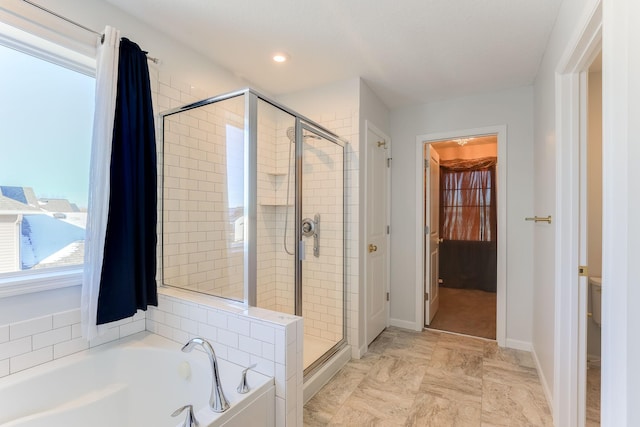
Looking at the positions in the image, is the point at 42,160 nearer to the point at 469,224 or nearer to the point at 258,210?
the point at 258,210

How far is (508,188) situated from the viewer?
2885 mm

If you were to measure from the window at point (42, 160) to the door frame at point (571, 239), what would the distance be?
2.70 metres

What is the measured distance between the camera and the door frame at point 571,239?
159cm

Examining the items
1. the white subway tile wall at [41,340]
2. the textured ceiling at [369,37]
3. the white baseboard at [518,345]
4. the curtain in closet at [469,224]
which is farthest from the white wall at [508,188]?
the white subway tile wall at [41,340]

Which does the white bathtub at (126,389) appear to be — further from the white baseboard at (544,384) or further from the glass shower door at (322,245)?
the white baseboard at (544,384)

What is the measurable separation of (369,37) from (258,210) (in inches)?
56.1

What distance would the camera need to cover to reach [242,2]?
1751mm

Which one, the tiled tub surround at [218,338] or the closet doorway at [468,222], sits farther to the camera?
the closet doorway at [468,222]

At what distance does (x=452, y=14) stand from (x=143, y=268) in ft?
8.02

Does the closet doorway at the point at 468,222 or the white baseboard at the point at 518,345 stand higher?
the closet doorway at the point at 468,222

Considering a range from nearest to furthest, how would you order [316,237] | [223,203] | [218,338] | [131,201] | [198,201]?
1. [218,338]
2. [131,201]
3. [223,203]
4. [198,201]
5. [316,237]

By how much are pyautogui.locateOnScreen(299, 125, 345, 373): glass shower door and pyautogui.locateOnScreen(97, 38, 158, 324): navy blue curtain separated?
1103 mm

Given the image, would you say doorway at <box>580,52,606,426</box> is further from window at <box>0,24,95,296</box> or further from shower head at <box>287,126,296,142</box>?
window at <box>0,24,95,296</box>

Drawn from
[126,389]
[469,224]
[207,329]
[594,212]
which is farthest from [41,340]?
[469,224]
